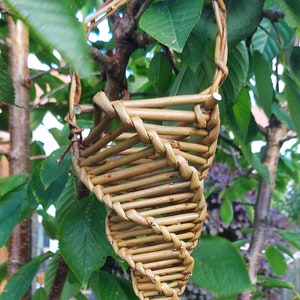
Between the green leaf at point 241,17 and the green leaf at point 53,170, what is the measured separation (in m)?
0.24

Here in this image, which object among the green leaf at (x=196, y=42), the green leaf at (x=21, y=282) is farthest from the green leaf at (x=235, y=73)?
the green leaf at (x=21, y=282)

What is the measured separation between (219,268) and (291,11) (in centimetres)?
29

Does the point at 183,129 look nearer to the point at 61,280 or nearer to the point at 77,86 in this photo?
the point at 77,86

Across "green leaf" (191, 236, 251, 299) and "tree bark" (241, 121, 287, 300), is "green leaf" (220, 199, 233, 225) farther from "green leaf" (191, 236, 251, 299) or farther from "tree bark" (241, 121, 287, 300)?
"green leaf" (191, 236, 251, 299)

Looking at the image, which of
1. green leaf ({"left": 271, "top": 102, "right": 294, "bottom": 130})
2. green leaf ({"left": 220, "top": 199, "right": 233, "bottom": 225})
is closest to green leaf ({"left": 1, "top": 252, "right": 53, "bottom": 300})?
green leaf ({"left": 271, "top": 102, "right": 294, "bottom": 130})

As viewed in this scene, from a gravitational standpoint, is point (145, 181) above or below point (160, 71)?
below

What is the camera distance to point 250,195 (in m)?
1.87

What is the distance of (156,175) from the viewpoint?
1.35ft

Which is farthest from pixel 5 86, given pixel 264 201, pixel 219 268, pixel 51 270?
pixel 264 201

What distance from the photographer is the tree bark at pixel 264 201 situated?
80 cm

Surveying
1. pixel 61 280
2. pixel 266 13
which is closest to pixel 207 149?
pixel 266 13

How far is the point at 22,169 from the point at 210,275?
414mm

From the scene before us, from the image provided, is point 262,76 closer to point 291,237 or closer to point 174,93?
point 174,93

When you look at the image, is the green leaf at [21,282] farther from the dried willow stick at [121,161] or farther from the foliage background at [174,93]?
the dried willow stick at [121,161]
